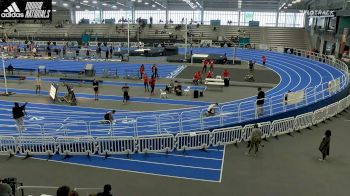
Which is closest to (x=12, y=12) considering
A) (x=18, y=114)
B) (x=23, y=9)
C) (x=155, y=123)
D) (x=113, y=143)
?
(x=23, y=9)

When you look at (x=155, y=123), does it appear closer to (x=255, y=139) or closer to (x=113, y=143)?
(x=113, y=143)

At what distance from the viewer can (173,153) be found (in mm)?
13906

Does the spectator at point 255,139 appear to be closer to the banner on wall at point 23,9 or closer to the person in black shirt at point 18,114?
the person in black shirt at point 18,114

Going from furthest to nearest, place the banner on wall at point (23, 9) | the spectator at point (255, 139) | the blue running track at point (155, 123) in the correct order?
the banner on wall at point (23, 9) < the spectator at point (255, 139) < the blue running track at point (155, 123)

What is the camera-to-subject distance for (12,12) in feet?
77.9

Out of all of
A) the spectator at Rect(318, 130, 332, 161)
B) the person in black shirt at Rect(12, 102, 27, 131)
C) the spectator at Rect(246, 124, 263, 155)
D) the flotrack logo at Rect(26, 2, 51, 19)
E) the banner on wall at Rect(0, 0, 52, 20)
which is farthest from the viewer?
the flotrack logo at Rect(26, 2, 51, 19)

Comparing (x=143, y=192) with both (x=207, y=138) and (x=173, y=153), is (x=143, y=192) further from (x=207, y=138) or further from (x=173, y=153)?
(x=207, y=138)

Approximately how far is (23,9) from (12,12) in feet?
2.62

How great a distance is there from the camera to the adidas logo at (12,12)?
2361cm

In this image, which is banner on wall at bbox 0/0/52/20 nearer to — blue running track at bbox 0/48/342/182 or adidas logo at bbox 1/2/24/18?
adidas logo at bbox 1/2/24/18

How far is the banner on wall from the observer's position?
77.4 ft

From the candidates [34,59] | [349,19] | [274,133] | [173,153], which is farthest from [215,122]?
[34,59]

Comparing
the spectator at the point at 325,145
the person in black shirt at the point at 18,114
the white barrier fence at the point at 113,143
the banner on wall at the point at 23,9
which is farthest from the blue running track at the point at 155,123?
the banner on wall at the point at 23,9

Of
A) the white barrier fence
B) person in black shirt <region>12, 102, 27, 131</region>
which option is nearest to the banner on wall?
person in black shirt <region>12, 102, 27, 131</region>
